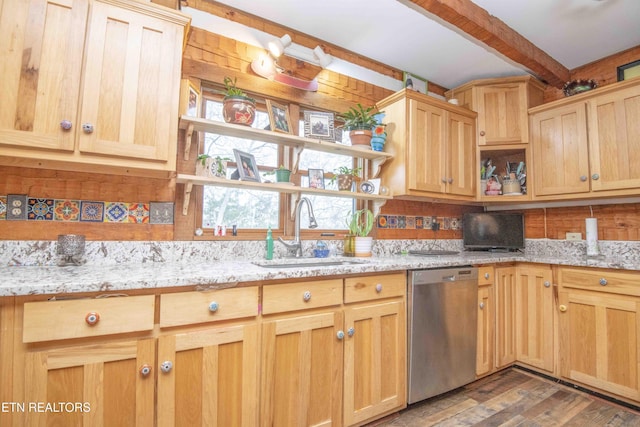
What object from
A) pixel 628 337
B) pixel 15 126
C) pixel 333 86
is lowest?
pixel 628 337

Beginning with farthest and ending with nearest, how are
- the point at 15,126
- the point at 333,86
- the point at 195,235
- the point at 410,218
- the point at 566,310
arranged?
1. the point at 410,218
2. the point at 333,86
3. the point at 566,310
4. the point at 195,235
5. the point at 15,126

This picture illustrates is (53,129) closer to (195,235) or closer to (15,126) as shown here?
(15,126)

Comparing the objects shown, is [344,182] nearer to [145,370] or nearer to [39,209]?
[145,370]

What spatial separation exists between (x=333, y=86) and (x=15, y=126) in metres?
1.96

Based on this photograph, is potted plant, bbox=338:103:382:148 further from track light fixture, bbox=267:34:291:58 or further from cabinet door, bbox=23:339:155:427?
cabinet door, bbox=23:339:155:427

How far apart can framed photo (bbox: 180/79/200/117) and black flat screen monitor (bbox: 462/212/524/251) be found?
2609mm

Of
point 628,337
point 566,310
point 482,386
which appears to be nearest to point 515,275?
point 566,310

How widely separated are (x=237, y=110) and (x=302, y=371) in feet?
4.90

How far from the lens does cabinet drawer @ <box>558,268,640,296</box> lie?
1940mm

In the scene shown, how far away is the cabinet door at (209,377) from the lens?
1.24 m

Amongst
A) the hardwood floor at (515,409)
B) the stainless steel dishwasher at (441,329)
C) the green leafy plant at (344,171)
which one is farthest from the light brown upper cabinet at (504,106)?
the hardwood floor at (515,409)

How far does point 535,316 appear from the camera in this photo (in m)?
2.39

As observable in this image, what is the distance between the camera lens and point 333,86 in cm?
249

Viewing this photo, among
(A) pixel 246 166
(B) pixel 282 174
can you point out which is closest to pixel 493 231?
(B) pixel 282 174
